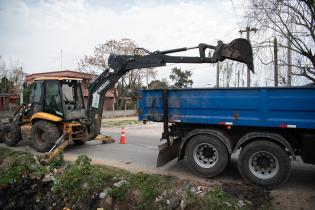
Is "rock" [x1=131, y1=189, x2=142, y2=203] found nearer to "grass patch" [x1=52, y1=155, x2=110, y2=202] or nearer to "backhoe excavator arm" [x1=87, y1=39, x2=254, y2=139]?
"grass patch" [x1=52, y1=155, x2=110, y2=202]

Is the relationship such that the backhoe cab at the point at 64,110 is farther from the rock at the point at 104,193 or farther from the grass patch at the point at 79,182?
the rock at the point at 104,193

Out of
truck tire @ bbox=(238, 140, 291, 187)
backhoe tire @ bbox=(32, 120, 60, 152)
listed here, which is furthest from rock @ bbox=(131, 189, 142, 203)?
backhoe tire @ bbox=(32, 120, 60, 152)

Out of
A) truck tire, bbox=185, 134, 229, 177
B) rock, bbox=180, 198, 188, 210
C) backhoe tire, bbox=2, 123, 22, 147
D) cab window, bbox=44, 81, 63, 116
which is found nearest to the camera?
rock, bbox=180, 198, 188, 210

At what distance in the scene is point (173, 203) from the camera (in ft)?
17.6

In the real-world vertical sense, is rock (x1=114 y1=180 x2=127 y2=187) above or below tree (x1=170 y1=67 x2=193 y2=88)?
below

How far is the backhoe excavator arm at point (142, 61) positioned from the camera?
6.82m

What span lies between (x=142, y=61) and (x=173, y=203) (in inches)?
173

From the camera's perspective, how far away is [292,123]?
5.78 m

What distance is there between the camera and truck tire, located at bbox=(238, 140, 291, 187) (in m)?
5.82

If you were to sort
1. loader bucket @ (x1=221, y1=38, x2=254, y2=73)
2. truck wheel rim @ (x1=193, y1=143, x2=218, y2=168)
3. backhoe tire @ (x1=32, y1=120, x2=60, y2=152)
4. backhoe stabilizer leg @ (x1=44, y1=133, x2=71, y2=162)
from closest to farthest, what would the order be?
1. truck wheel rim @ (x1=193, y1=143, x2=218, y2=168)
2. loader bucket @ (x1=221, y1=38, x2=254, y2=73)
3. backhoe stabilizer leg @ (x1=44, y1=133, x2=71, y2=162)
4. backhoe tire @ (x1=32, y1=120, x2=60, y2=152)

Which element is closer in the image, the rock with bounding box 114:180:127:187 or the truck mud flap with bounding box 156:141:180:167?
the rock with bounding box 114:180:127:187

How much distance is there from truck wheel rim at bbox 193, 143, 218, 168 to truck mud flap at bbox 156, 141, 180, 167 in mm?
829

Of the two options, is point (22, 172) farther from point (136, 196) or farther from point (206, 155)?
point (206, 155)

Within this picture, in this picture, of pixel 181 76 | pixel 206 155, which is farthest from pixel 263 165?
pixel 181 76
